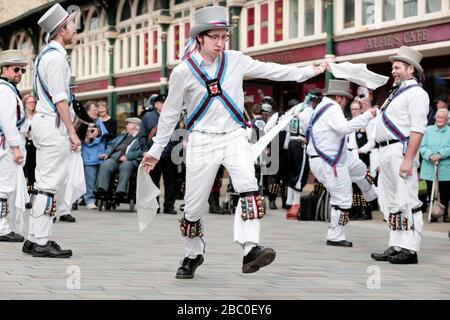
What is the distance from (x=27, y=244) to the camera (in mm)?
9133

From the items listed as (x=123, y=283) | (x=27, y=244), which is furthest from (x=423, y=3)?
(x=123, y=283)

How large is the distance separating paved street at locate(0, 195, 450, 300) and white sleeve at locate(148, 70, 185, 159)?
3.54 ft

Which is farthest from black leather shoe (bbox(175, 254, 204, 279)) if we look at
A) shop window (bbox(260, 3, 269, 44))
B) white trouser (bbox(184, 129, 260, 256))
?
shop window (bbox(260, 3, 269, 44))

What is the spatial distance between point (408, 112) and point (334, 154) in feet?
6.88

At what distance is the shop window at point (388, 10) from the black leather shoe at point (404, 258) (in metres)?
13.0

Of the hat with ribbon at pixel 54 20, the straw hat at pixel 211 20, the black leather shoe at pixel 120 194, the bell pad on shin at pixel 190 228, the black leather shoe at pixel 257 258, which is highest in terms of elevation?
the hat with ribbon at pixel 54 20

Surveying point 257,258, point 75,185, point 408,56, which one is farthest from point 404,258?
point 75,185

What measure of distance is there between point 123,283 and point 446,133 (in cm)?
862

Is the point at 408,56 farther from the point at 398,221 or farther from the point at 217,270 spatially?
the point at 217,270

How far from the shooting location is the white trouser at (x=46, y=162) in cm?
877

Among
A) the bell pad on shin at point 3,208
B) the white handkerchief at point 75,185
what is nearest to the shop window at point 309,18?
the white handkerchief at point 75,185

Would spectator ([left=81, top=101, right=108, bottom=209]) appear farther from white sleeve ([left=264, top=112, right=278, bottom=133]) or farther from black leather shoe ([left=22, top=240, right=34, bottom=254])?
black leather shoe ([left=22, top=240, right=34, bottom=254])

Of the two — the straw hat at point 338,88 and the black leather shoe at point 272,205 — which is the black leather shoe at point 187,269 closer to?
the straw hat at point 338,88

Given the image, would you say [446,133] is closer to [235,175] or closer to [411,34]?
[411,34]
